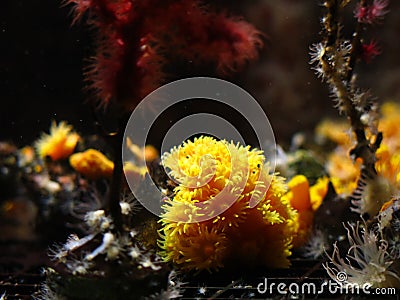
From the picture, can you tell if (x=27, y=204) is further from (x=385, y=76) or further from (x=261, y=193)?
(x=385, y=76)

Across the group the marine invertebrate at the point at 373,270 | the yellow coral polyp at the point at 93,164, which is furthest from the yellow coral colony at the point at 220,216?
the yellow coral polyp at the point at 93,164

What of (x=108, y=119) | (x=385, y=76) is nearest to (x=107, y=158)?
(x=108, y=119)

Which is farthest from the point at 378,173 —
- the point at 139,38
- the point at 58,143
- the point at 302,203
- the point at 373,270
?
the point at 58,143

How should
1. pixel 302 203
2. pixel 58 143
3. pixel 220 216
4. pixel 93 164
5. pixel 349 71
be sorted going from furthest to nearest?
pixel 58 143 < pixel 93 164 < pixel 302 203 < pixel 349 71 < pixel 220 216

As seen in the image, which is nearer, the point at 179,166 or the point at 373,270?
the point at 373,270

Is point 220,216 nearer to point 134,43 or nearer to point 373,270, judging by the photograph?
point 373,270

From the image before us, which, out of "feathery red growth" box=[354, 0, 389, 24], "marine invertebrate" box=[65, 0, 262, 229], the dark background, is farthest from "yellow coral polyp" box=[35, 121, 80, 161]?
"feathery red growth" box=[354, 0, 389, 24]
